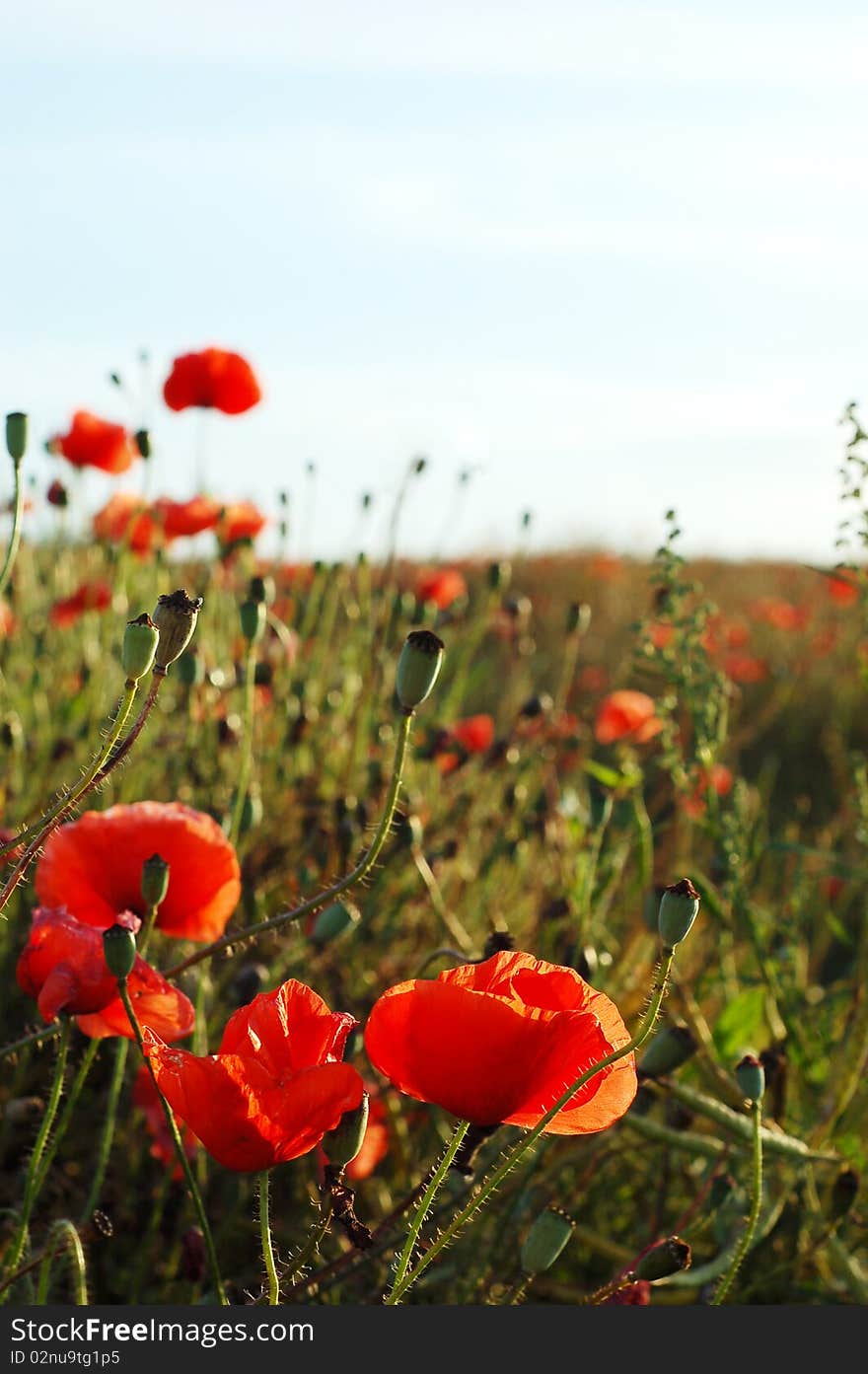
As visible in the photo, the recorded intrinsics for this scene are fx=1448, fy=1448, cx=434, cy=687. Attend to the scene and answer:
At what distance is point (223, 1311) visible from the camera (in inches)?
38.3

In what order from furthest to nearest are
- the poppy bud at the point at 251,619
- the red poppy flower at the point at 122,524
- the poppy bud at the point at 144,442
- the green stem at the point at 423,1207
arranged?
the red poppy flower at the point at 122,524, the poppy bud at the point at 144,442, the poppy bud at the point at 251,619, the green stem at the point at 423,1207

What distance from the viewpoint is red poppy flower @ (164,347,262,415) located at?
260cm

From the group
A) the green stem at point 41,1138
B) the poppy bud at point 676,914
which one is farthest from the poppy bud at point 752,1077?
the green stem at point 41,1138

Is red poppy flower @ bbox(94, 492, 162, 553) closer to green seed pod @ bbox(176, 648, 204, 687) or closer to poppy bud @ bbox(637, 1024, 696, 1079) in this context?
green seed pod @ bbox(176, 648, 204, 687)

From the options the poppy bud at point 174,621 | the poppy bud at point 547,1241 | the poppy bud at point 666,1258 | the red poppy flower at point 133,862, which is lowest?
the poppy bud at point 666,1258

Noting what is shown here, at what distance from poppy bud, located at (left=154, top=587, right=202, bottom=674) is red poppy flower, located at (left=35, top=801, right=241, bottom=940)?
0.93 ft

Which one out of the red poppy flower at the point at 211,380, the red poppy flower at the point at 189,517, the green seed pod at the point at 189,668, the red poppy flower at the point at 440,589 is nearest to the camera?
the green seed pod at the point at 189,668

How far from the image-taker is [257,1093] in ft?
3.06

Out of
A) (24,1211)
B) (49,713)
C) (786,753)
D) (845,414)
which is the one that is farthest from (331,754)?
(786,753)

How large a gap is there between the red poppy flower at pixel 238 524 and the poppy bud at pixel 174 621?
5.58 feet

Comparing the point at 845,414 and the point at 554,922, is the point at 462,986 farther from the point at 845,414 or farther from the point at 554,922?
the point at 554,922

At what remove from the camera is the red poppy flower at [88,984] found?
110 cm

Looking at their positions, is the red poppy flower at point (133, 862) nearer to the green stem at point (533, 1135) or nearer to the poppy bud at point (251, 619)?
the poppy bud at point (251, 619)

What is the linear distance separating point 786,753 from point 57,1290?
521 centimetres
